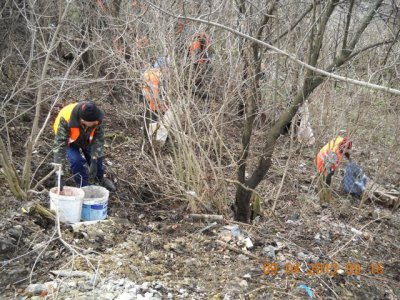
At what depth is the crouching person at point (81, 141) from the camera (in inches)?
179

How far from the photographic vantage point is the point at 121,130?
23.7 feet

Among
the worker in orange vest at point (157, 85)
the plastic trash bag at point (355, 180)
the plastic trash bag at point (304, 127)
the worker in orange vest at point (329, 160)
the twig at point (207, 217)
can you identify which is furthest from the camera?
the plastic trash bag at point (355, 180)

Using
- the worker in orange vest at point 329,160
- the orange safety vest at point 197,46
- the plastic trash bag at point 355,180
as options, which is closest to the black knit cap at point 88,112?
the orange safety vest at point 197,46

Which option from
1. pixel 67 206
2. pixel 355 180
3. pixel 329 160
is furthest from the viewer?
pixel 355 180

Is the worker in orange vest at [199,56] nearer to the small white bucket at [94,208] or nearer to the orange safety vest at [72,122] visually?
the orange safety vest at [72,122]

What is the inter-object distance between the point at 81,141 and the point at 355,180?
144 inches

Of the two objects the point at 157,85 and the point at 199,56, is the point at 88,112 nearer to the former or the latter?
the point at 157,85

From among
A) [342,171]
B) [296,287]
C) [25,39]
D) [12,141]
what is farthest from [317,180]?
[25,39]

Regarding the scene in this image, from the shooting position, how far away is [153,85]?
4.80 meters

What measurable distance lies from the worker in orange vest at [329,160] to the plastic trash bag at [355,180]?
43 centimetres

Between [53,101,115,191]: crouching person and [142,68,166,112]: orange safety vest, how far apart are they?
0.58m

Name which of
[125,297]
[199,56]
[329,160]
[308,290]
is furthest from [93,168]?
[329,160]

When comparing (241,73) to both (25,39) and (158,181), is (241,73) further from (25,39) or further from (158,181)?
(25,39)

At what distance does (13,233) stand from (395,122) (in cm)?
437
